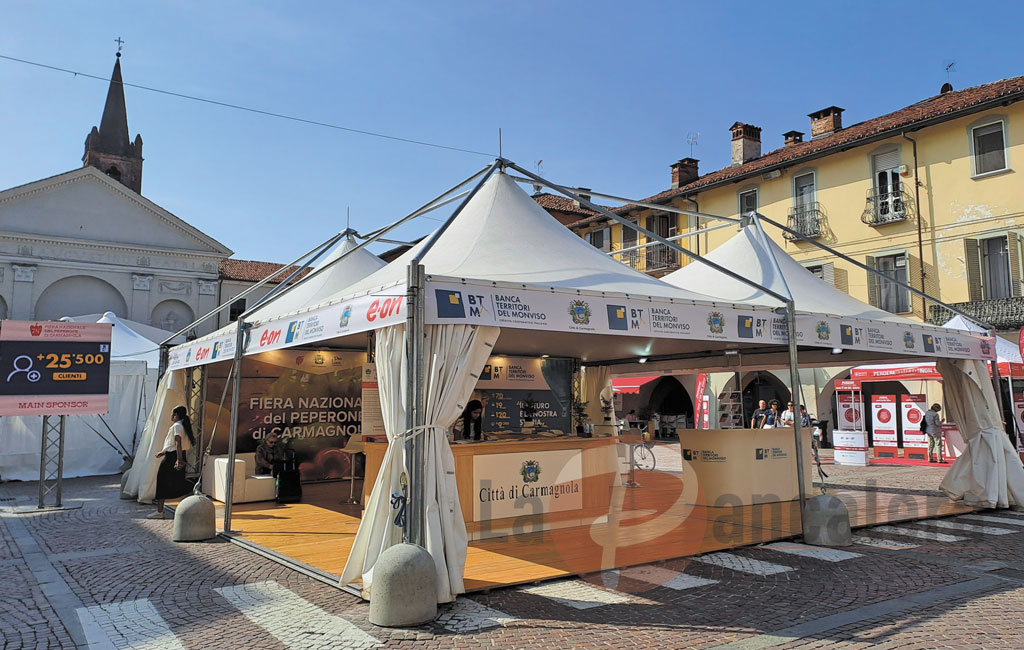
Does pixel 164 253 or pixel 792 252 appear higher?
pixel 164 253

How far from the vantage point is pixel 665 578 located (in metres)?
6.26

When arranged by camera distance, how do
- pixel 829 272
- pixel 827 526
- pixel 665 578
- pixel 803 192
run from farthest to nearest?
pixel 803 192 < pixel 829 272 < pixel 827 526 < pixel 665 578

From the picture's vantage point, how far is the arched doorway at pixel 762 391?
26625mm

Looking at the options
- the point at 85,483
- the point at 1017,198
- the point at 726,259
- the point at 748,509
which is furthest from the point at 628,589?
the point at 1017,198

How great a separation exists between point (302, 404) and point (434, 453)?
8.32m

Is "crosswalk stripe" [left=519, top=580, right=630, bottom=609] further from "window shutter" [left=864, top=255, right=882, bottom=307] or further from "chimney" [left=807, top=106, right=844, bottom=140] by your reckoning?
"chimney" [left=807, top=106, right=844, bottom=140]

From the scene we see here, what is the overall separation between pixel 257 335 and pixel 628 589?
4.89m

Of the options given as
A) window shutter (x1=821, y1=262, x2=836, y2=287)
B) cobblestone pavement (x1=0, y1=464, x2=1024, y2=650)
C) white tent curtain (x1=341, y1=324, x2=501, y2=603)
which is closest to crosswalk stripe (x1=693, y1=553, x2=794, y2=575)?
cobblestone pavement (x1=0, y1=464, x2=1024, y2=650)

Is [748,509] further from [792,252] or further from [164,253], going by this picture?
[164,253]

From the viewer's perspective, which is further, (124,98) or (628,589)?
(124,98)

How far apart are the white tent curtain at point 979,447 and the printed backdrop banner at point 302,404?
9.40 metres

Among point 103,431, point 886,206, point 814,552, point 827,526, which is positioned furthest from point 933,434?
point 103,431

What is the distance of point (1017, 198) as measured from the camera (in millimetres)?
18266

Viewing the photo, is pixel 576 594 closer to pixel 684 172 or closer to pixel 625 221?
pixel 625 221
